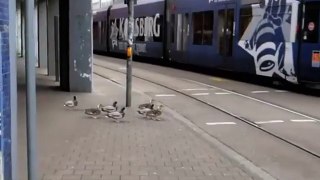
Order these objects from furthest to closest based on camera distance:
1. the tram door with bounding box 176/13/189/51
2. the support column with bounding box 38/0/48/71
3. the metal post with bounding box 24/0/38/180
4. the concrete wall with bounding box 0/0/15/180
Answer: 1. the tram door with bounding box 176/13/189/51
2. the support column with bounding box 38/0/48/71
3. the metal post with bounding box 24/0/38/180
4. the concrete wall with bounding box 0/0/15/180

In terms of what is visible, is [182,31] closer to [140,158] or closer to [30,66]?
[140,158]

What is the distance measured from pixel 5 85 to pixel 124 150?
12.5 ft

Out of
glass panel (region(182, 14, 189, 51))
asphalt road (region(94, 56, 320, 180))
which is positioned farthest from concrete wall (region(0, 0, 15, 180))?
glass panel (region(182, 14, 189, 51))

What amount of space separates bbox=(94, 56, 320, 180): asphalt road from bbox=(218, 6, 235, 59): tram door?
5.06 feet

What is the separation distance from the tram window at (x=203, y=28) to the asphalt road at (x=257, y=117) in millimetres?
3197

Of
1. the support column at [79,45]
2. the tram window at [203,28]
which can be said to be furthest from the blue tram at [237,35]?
the support column at [79,45]

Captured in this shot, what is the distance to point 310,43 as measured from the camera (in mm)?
15344

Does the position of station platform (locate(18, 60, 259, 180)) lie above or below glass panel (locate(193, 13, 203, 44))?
below

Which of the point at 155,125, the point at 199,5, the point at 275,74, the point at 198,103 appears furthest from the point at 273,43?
the point at 155,125

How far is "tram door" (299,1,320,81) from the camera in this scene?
15109 millimetres

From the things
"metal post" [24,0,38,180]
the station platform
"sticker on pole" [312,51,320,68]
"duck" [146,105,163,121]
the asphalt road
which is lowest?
the asphalt road

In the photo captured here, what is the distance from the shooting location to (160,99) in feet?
47.6

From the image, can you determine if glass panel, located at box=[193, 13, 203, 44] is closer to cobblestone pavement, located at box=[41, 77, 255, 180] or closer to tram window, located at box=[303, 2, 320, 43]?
tram window, located at box=[303, 2, 320, 43]

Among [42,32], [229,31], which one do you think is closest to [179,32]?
[229,31]
